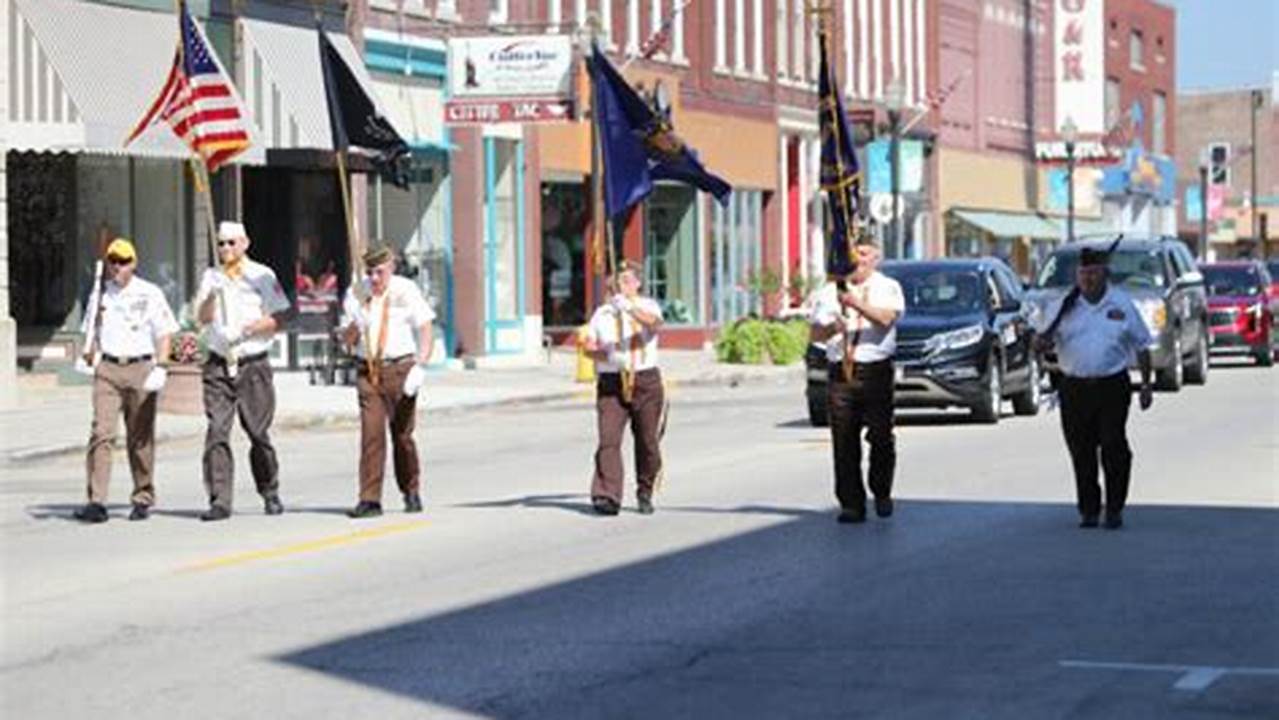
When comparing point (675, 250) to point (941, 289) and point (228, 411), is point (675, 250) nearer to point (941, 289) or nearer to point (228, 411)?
point (941, 289)

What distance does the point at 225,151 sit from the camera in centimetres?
2873

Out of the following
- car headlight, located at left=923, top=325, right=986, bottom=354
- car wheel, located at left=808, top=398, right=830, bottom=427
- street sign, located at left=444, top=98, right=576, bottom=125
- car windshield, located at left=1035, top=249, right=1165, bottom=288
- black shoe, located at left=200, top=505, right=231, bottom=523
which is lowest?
black shoe, located at left=200, top=505, right=231, bottom=523

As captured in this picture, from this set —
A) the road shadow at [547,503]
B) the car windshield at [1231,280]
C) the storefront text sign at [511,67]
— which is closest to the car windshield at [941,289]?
the road shadow at [547,503]

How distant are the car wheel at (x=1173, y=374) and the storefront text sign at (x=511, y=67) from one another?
1003 centimetres

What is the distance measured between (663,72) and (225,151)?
24152 millimetres

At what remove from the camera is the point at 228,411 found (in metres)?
17.6

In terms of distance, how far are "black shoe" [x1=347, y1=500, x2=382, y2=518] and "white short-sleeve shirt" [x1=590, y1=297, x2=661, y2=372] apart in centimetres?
175

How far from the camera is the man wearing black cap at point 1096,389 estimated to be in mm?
16516

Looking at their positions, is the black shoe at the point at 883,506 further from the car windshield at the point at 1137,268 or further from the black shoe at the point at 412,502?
the car windshield at the point at 1137,268

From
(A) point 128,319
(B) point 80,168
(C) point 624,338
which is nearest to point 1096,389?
(C) point 624,338

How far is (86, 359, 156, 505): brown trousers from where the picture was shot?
17.9 meters

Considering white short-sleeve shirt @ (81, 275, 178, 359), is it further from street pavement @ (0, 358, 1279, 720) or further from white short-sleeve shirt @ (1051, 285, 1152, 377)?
white short-sleeve shirt @ (1051, 285, 1152, 377)

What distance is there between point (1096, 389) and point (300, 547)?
4.95 metres

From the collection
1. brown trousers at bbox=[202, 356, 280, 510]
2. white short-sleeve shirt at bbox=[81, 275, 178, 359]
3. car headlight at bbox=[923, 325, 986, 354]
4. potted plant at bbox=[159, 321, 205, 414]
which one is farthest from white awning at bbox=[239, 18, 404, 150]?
brown trousers at bbox=[202, 356, 280, 510]
